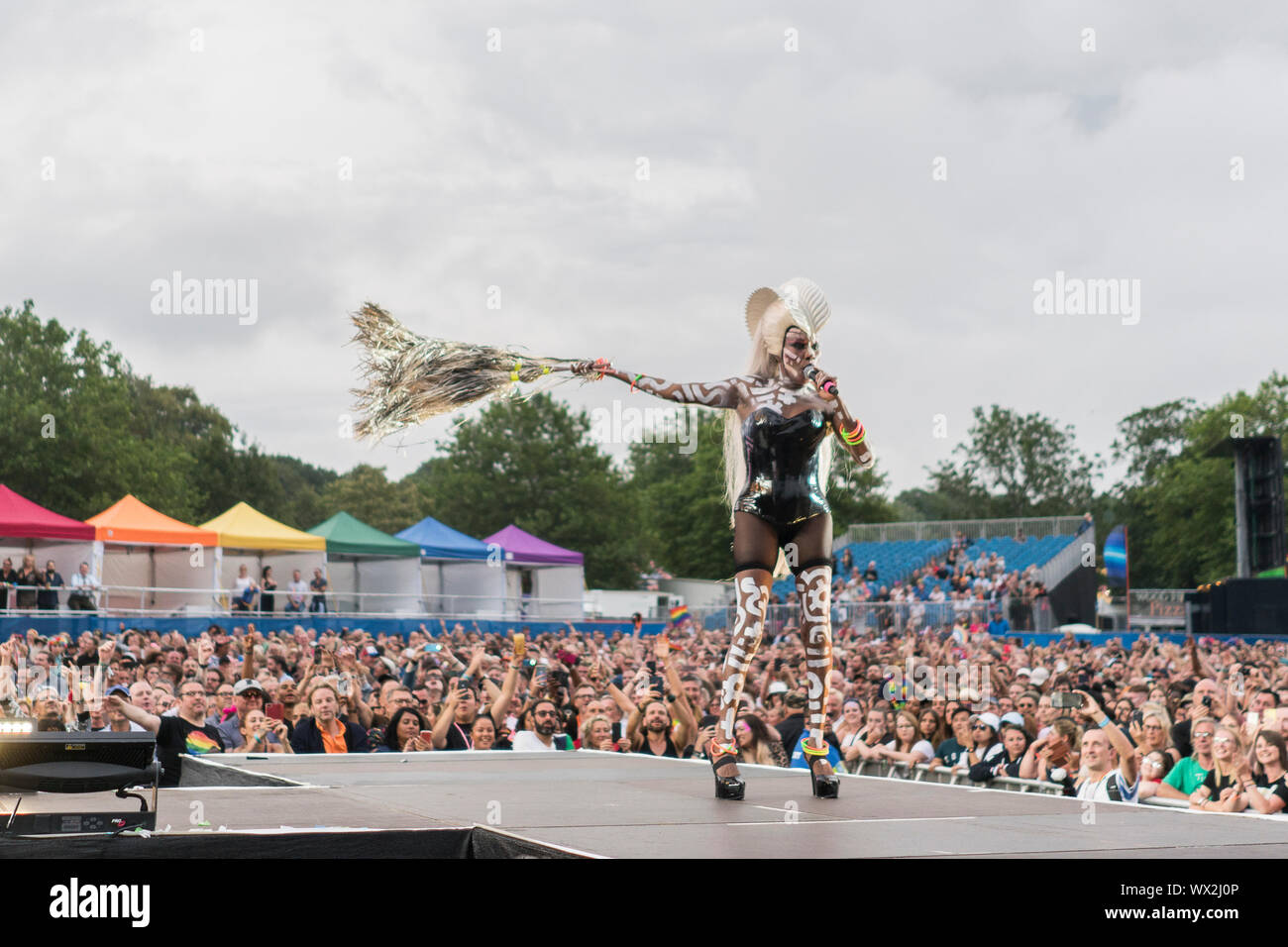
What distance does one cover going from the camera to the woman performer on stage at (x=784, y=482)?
5559 millimetres

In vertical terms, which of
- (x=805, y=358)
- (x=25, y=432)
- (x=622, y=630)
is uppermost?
(x=25, y=432)

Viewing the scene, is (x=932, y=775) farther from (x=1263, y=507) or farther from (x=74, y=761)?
(x=1263, y=507)

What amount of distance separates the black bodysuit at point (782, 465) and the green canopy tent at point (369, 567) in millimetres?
23824

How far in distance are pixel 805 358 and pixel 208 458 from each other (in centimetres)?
6781

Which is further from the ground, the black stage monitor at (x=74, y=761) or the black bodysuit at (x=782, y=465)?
the black bodysuit at (x=782, y=465)

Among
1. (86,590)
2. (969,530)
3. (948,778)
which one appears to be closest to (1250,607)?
(948,778)

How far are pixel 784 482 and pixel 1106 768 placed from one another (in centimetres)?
327

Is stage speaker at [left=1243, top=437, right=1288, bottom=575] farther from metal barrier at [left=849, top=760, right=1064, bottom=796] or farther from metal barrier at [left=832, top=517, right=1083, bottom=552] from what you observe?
metal barrier at [left=849, top=760, right=1064, bottom=796]

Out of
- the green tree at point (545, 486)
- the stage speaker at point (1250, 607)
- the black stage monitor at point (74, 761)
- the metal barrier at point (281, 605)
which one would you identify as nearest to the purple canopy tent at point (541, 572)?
the metal barrier at point (281, 605)

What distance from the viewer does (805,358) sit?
570 centimetres

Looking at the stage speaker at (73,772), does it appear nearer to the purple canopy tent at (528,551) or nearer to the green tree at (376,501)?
the purple canopy tent at (528,551)

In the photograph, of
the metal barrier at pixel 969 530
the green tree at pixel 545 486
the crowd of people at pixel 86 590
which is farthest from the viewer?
the green tree at pixel 545 486
